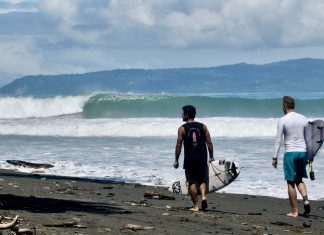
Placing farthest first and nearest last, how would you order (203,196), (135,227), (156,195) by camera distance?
(156,195) < (203,196) < (135,227)

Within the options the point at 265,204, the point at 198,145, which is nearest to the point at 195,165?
the point at 198,145

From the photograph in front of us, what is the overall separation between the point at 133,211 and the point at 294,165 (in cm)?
227

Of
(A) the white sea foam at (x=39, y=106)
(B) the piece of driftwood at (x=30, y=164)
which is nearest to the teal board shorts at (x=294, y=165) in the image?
(B) the piece of driftwood at (x=30, y=164)

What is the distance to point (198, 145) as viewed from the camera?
10.9 m

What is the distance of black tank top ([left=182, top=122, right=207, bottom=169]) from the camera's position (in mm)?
10898

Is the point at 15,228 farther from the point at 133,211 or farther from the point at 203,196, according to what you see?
the point at 203,196

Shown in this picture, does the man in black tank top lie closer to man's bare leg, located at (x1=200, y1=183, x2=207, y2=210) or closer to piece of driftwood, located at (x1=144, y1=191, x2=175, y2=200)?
man's bare leg, located at (x1=200, y1=183, x2=207, y2=210)

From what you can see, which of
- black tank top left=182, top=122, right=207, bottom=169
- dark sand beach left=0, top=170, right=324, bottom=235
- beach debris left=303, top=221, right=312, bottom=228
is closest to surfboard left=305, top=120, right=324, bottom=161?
dark sand beach left=0, top=170, right=324, bottom=235

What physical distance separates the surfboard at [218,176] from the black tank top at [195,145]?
1521 millimetres

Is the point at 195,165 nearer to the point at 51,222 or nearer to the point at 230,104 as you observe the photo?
the point at 51,222

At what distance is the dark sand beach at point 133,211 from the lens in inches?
325

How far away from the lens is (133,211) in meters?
9.95

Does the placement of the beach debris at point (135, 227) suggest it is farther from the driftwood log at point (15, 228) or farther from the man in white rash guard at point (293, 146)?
the man in white rash guard at point (293, 146)

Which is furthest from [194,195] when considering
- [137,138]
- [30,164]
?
[137,138]
